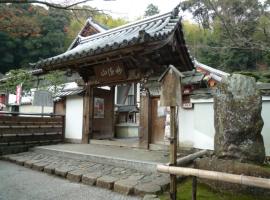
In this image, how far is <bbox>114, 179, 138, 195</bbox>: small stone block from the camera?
507 centimetres

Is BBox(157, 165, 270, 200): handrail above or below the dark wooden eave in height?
below

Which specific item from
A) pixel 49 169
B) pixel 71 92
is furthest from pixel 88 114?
pixel 49 169

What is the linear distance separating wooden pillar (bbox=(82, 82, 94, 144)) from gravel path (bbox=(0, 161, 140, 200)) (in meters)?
3.61

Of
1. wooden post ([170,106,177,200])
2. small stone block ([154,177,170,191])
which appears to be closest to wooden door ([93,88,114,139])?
small stone block ([154,177,170,191])

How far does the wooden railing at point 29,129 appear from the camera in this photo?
917 centimetres

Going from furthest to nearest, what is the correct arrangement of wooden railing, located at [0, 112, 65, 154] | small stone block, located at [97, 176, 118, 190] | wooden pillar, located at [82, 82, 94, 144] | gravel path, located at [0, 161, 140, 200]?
wooden pillar, located at [82, 82, 94, 144] → wooden railing, located at [0, 112, 65, 154] → small stone block, located at [97, 176, 118, 190] → gravel path, located at [0, 161, 140, 200]

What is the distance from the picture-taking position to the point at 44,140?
10.3m

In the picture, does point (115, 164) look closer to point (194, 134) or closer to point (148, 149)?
point (148, 149)

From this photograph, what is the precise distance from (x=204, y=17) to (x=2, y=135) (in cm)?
800

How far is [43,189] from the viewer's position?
5.49m

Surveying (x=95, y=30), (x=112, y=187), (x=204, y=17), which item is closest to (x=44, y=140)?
(x=112, y=187)

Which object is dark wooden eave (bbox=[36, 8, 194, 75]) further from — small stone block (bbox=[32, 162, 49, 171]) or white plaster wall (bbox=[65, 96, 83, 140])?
small stone block (bbox=[32, 162, 49, 171])

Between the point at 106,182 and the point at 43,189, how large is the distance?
134 cm

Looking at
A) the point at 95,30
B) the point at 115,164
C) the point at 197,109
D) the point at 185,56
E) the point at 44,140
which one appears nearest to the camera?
the point at 115,164
